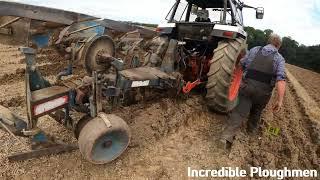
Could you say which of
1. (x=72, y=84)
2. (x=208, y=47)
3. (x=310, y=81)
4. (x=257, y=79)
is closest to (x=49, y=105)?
(x=72, y=84)

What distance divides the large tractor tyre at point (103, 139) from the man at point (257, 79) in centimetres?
148

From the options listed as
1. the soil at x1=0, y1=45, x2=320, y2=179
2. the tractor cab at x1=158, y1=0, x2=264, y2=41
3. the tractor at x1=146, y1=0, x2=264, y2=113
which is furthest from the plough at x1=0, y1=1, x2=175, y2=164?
the tractor cab at x1=158, y1=0, x2=264, y2=41

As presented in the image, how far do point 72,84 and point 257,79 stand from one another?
7.62ft

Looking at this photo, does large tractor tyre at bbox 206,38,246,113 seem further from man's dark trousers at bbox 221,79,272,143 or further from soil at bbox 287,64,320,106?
soil at bbox 287,64,320,106

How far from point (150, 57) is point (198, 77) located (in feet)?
2.89

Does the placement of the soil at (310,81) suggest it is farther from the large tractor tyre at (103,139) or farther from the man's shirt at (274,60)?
the large tractor tyre at (103,139)

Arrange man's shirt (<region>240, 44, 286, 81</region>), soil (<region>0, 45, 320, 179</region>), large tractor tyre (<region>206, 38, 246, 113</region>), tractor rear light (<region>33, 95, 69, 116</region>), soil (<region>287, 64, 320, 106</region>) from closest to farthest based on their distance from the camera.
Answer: tractor rear light (<region>33, 95, 69, 116</region>) < soil (<region>0, 45, 320, 179</region>) < man's shirt (<region>240, 44, 286, 81</region>) < large tractor tyre (<region>206, 38, 246, 113</region>) < soil (<region>287, 64, 320, 106</region>)

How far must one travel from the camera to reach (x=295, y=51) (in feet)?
59.1

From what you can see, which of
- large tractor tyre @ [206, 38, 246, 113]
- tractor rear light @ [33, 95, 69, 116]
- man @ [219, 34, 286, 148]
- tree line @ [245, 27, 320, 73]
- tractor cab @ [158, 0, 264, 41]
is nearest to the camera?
tractor rear light @ [33, 95, 69, 116]

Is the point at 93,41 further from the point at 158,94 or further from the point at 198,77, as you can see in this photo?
the point at 198,77

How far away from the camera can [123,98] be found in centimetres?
485

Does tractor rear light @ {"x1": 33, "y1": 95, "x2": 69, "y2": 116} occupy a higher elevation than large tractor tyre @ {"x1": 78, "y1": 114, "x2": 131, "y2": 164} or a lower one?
higher

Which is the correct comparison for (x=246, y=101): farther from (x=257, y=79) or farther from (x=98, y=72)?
(x=98, y=72)

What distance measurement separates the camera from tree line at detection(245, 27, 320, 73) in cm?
1631
